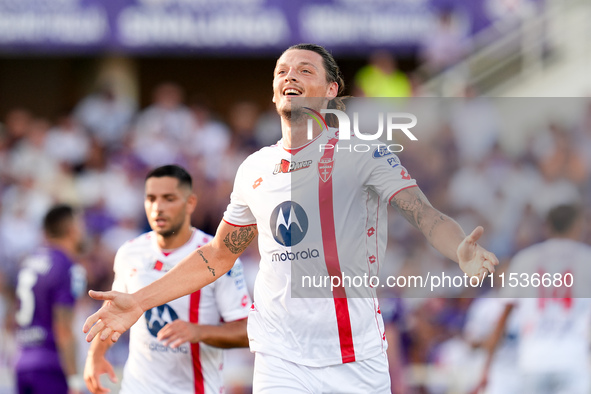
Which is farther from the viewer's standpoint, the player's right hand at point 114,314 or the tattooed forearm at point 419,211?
the player's right hand at point 114,314

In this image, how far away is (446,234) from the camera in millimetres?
3828

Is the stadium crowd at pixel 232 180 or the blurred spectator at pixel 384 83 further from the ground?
the blurred spectator at pixel 384 83

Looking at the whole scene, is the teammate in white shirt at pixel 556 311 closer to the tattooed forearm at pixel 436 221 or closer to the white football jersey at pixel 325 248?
the white football jersey at pixel 325 248

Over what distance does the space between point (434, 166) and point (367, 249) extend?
7.54 m

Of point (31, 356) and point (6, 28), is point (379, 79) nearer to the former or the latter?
point (6, 28)

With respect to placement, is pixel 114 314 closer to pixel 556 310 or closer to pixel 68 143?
pixel 556 310

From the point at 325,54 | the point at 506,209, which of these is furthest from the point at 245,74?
the point at 325,54

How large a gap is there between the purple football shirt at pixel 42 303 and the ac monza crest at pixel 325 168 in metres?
3.47

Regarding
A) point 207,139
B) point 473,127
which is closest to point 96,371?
point 207,139

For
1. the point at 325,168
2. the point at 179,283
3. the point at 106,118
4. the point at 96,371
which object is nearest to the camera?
the point at 325,168

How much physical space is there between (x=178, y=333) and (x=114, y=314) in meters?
0.87

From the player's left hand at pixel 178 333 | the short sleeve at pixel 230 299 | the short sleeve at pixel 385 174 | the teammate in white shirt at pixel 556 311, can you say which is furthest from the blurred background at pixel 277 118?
the short sleeve at pixel 385 174

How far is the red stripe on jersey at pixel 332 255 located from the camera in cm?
430

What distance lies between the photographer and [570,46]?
13.9 metres
